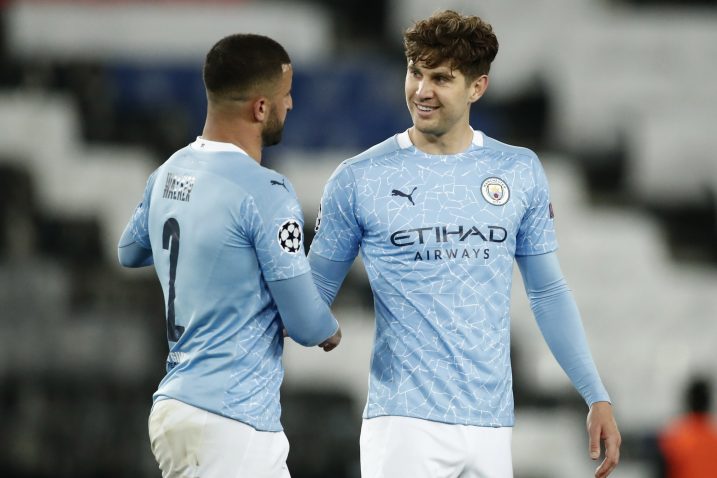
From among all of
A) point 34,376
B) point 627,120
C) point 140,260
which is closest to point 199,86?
point 34,376

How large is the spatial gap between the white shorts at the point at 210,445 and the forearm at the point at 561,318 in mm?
860

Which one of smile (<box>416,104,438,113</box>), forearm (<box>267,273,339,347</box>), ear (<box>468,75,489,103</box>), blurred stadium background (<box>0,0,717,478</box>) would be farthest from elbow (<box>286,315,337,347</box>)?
blurred stadium background (<box>0,0,717,478</box>)

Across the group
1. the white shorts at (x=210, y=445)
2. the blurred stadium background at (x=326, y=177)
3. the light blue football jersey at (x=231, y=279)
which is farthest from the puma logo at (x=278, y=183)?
the blurred stadium background at (x=326, y=177)

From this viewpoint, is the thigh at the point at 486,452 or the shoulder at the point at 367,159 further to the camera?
the shoulder at the point at 367,159

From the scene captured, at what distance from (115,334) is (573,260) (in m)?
2.73

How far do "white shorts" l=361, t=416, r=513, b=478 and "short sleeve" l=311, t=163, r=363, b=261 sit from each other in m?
0.44

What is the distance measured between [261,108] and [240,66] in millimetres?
110

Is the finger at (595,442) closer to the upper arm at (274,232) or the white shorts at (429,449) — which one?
the white shorts at (429,449)

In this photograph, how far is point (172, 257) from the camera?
10.4ft

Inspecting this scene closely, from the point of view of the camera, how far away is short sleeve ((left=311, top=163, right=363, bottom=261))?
3412 millimetres

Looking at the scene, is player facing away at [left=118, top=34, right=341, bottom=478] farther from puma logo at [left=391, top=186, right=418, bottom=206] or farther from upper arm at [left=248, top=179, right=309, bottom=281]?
puma logo at [left=391, top=186, right=418, bottom=206]

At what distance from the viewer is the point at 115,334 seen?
25.2 ft

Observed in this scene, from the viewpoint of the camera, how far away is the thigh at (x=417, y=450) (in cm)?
325

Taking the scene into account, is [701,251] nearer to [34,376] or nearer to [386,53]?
[386,53]
